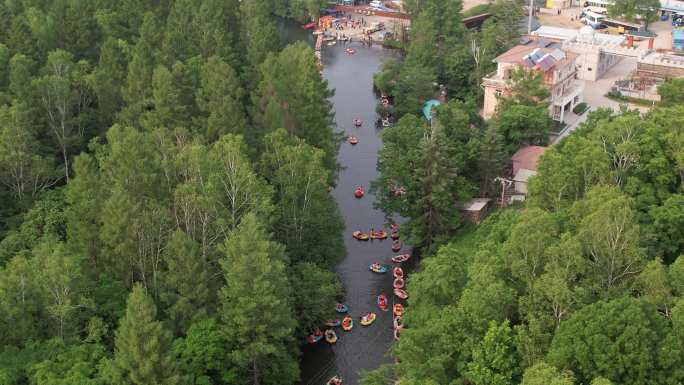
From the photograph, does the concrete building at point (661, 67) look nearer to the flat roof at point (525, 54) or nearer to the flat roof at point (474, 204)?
the flat roof at point (525, 54)

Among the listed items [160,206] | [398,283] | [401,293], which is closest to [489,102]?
[398,283]

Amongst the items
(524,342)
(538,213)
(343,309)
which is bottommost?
(343,309)

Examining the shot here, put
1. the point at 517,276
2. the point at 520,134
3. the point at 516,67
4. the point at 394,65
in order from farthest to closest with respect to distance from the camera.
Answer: the point at 394,65
the point at 516,67
the point at 520,134
the point at 517,276

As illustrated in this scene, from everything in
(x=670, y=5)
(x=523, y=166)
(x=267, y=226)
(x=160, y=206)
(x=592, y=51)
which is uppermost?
(x=670, y=5)

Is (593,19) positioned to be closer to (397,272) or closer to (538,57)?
(538,57)

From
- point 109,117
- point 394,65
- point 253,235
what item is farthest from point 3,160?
point 394,65

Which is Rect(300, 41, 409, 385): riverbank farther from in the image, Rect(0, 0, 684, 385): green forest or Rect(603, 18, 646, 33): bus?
Rect(603, 18, 646, 33): bus

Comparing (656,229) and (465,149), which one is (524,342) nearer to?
(656,229)
